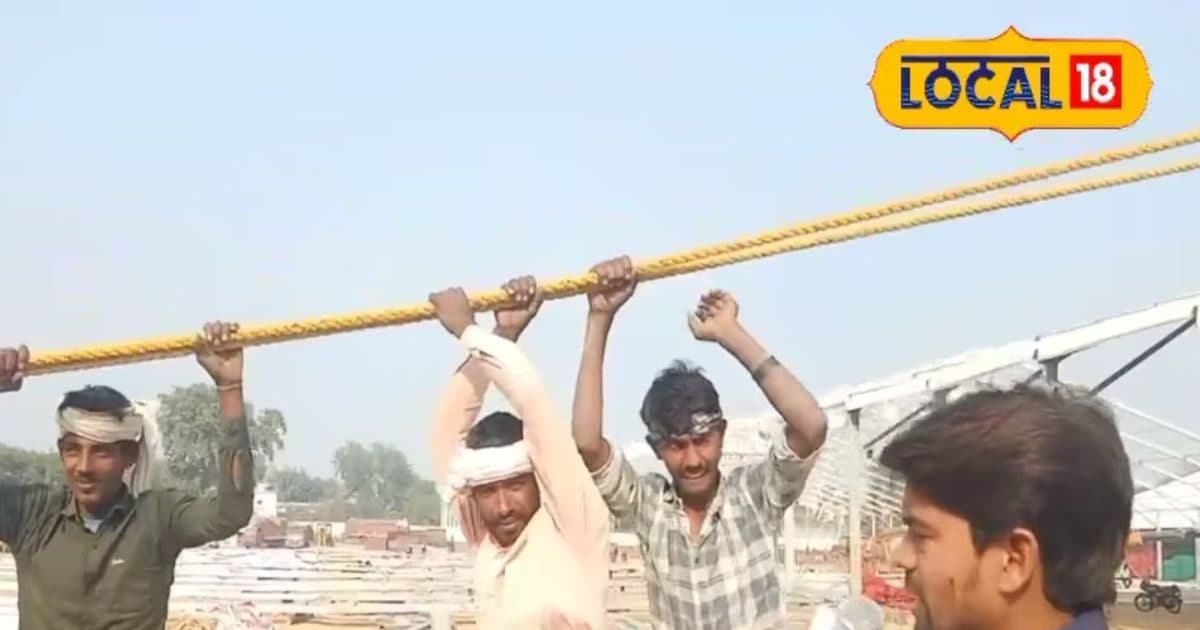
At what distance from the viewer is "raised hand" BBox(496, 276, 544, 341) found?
3.28 m

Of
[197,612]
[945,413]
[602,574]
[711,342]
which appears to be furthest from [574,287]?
[197,612]

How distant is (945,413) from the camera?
1637 mm

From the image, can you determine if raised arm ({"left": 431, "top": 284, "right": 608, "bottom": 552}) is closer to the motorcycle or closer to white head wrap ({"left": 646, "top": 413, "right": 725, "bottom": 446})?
white head wrap ({"left": 646, "top": 413, "right": 725, "bottom": 446})

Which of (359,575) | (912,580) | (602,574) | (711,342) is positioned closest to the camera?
(912,580)

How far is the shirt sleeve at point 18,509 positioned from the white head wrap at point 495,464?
3.57 ft

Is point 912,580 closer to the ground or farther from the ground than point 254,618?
farther from the ground

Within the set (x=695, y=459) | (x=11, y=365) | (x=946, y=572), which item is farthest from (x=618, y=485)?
(x=946, y=572)

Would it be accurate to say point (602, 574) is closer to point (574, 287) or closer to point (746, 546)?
point (746, 546)

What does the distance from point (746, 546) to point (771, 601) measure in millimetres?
130

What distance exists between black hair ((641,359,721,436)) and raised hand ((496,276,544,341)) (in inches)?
12.5

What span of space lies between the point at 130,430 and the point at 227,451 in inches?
11.9

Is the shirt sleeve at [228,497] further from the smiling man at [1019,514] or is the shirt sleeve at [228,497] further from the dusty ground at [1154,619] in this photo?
the dusty ground at [1154,619]

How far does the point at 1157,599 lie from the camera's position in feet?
68.5


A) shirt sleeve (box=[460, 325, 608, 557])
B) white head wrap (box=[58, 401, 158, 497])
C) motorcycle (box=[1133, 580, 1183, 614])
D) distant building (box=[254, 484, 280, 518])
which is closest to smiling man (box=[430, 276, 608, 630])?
shirt sleeve (box=[460, 325, 608, 557])
